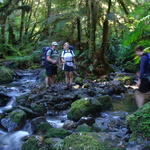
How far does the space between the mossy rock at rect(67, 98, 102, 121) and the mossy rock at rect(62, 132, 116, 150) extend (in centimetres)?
188

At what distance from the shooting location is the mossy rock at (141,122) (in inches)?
131

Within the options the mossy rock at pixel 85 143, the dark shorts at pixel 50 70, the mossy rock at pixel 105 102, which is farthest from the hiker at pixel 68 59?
the mossy rock at pixel 85 143

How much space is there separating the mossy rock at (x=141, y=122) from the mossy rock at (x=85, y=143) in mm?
682

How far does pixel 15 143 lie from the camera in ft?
13.6

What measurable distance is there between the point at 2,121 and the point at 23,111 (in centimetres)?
57

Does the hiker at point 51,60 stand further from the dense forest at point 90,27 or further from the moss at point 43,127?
the moss at point 43,127

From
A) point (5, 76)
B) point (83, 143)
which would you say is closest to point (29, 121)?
point (83, 143)

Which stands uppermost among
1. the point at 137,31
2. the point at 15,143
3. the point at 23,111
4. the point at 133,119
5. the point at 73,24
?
the point at 73,24

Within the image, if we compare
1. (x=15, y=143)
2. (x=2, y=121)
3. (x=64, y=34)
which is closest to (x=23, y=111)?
(x=2, y=121)

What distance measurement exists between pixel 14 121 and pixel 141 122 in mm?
2983

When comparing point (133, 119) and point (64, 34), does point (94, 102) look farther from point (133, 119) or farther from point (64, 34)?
point (64, 34)

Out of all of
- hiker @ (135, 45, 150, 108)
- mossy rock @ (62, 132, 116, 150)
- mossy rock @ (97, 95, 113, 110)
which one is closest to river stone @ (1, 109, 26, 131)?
mossy rock @ (62, 132, 116, 150)

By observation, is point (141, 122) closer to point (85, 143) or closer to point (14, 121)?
point (85, 143)

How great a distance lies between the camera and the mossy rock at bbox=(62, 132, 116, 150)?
2938 millimetres
